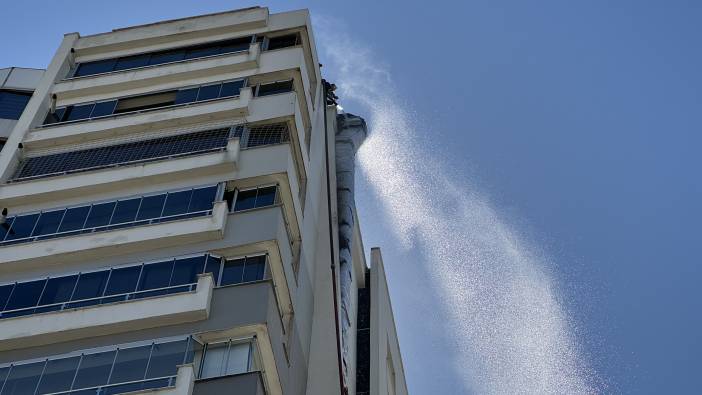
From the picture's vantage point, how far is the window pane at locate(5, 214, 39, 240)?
33.6 meters

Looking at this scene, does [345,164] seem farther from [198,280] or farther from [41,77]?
[198,280]

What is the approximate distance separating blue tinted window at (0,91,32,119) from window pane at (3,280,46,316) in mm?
11822

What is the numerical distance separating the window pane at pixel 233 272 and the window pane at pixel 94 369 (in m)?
4.27

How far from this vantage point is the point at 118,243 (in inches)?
1255

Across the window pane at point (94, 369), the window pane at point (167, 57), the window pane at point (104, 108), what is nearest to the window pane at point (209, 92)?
the window pane at point (167, 57)

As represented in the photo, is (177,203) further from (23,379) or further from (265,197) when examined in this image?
(23,379)

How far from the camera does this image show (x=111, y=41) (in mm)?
42625

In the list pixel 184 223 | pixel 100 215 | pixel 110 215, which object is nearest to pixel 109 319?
pixel 184 223

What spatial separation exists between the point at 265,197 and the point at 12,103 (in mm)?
14425

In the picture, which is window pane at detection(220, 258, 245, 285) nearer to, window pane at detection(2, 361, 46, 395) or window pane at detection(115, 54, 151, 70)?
window pane at detection(2, 361, 46, 395)

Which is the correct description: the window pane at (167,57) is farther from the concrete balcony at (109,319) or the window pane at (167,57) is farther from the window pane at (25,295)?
the concrete balcony at (109,319)

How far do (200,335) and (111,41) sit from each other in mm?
18863

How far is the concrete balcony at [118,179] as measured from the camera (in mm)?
34719

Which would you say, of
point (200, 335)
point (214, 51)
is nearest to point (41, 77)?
point (214, 51)
